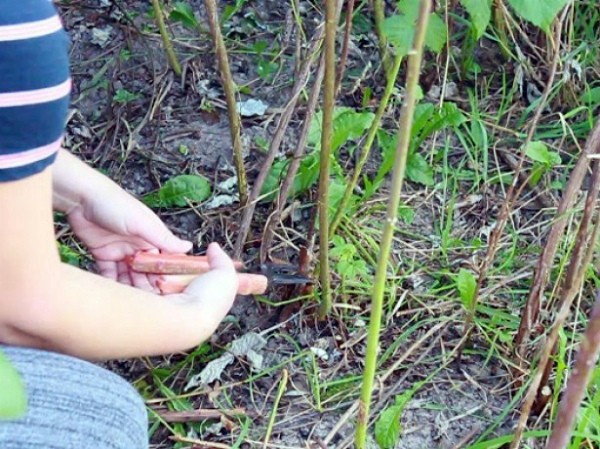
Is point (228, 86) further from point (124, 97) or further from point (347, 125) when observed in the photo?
point (124, 97)

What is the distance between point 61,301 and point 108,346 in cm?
11

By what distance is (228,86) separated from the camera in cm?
149

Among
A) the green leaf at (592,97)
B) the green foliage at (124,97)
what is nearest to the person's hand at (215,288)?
the green foliage at (124,97)

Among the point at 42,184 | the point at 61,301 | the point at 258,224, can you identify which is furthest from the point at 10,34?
the point at 258,224

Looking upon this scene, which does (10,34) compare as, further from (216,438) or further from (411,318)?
(411,318)

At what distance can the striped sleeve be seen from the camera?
2.84 feet

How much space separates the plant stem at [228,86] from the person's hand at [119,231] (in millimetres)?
282

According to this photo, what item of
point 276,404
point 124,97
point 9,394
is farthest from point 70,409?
point 124,97

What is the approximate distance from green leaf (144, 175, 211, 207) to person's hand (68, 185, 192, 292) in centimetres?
39

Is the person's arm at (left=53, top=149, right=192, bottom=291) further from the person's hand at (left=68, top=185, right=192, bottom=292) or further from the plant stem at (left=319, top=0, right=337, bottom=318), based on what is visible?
the plant stem at (left=319, top=0, right=337, bottom=318)

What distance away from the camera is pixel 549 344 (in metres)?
1.02

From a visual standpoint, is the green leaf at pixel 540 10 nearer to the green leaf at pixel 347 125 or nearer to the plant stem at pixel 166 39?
the green leaf at pixel 347 125

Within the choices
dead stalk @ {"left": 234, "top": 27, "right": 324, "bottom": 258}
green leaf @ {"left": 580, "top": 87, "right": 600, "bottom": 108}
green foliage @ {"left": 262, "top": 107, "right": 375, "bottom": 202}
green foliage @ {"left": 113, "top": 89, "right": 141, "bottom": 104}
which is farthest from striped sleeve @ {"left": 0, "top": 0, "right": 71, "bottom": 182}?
green leaf @ {"left": 580, "top": 87, "right": 600, "bottom": 108}

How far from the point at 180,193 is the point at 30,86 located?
0.83 m
